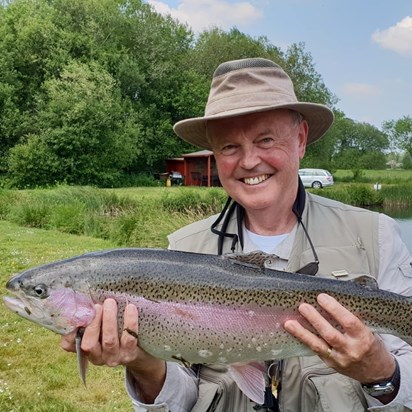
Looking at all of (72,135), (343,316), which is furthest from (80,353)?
(72,135)

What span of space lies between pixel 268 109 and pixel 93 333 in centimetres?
158

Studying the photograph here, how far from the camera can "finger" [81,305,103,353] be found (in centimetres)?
272

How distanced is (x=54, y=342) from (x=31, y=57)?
47282 mm

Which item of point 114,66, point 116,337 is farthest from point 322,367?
point 114,66

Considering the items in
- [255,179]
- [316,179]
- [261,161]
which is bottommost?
[316,179]

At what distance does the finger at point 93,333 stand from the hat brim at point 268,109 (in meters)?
1.32

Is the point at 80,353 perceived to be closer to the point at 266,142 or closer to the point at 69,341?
the point at 69,341

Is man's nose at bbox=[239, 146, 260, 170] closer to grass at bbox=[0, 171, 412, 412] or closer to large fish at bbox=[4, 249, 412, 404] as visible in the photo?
large fish at bbox=[4, 249, 412, 404]

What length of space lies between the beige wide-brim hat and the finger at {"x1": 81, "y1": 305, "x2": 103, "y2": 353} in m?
1.32

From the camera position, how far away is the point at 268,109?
314cm

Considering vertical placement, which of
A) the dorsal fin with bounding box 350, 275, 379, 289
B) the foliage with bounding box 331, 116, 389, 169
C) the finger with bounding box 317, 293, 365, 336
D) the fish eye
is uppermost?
the foliage with bounding box 331, 116, 389, 169

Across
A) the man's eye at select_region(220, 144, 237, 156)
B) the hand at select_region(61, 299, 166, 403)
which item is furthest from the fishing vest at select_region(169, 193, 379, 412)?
the man's eye at select_region(220, 144, 237, 156)

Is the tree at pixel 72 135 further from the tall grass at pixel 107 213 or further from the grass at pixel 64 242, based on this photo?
the grass at pixel 64 242

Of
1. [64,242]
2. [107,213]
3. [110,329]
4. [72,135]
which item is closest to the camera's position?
[110,329]
